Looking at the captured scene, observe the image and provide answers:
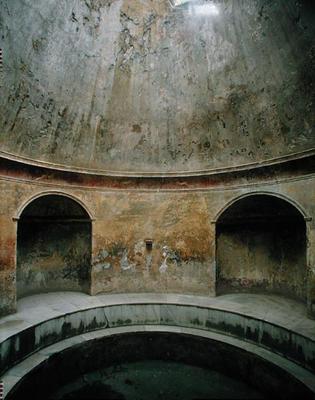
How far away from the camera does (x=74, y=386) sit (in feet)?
18.6

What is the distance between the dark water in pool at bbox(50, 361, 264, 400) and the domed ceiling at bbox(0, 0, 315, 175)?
5410mm

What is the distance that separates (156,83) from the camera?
28.1 ft

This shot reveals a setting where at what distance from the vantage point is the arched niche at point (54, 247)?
29.3ft

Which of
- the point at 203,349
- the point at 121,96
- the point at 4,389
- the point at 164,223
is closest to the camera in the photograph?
the point at 4,389

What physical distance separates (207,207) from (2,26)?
6.87m

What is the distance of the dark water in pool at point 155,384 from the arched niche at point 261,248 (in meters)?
3.64

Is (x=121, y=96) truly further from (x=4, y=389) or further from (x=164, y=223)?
(x=4, y=389)

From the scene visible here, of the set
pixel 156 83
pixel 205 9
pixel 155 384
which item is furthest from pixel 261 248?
pixel 205 9

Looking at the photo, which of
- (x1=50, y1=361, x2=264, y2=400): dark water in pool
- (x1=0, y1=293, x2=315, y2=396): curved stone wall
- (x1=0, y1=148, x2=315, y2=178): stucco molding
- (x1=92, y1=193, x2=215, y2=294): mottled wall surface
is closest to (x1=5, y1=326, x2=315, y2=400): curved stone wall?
(x1=50, y1=361, x2=264, y2=400): dark water in pool

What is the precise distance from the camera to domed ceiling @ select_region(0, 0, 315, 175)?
260 inches

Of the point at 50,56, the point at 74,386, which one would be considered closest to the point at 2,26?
the point at 50,56

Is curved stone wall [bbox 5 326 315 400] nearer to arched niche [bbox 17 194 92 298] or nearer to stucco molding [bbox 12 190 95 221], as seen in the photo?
arched niche [bbox 17 194 92 298]

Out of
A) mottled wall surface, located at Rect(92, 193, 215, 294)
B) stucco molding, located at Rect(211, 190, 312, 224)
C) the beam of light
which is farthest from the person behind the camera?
mottled wall surface, located at Rect(92, 193, 215, 294)

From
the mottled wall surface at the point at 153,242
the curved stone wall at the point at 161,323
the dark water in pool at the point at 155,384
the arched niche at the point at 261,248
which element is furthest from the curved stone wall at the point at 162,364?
the arched niche at the point at 261,248
